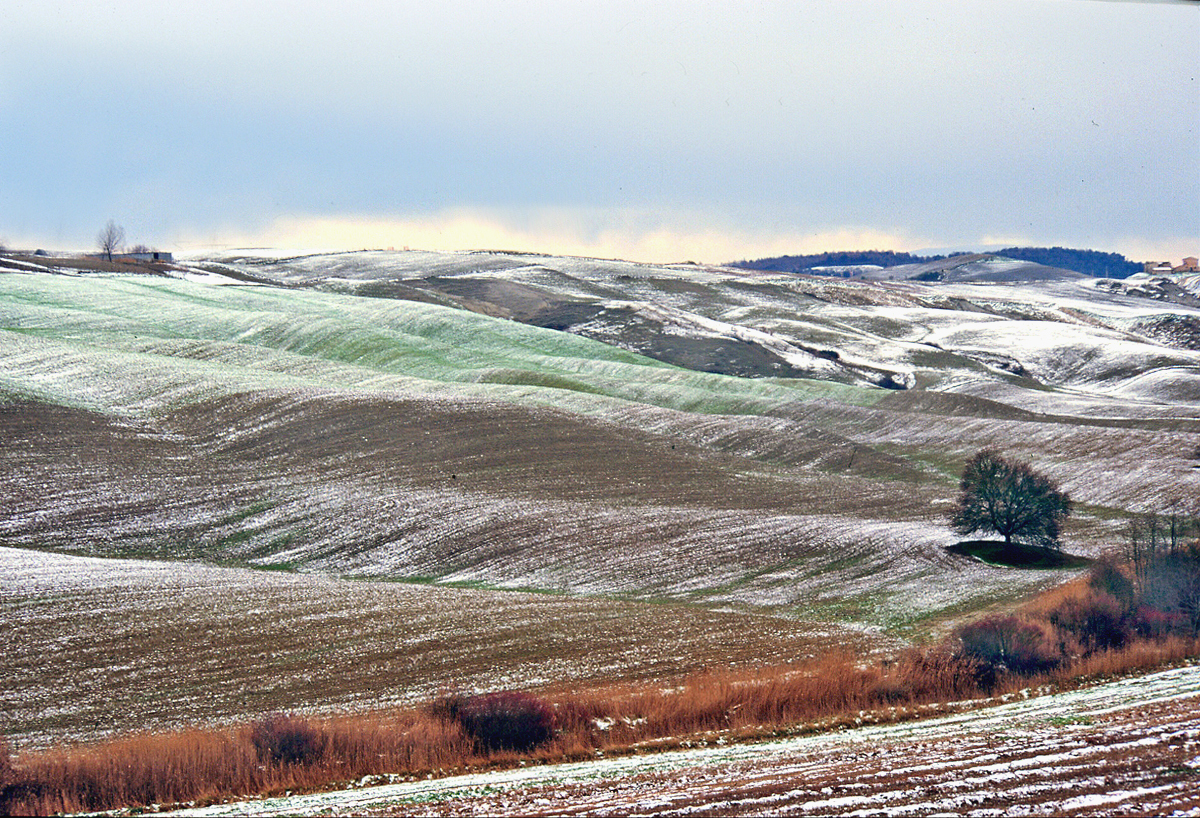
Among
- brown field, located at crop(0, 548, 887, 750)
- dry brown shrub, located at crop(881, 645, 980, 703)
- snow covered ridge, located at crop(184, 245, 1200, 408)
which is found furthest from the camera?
snow covered ridge, located at crop(184, 245, 1200, 408)

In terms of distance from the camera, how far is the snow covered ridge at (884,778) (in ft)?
43.2

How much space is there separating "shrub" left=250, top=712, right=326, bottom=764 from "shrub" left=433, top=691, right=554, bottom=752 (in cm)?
252

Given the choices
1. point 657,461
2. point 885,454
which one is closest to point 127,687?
point 657,461

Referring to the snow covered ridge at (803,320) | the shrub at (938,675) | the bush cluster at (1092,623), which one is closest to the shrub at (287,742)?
the shrub at (938,675)

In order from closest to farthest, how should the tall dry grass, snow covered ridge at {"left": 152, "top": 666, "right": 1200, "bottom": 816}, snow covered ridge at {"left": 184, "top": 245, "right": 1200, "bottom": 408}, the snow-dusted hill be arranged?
snow covered ridge at {"left": 152, "top": 666, "right": 1200, "bottom": 816} < the tall dry grass < the snow-dusted hill < snow covered ridge at {"left": 184, "top": 245, "right": 1200, "bottom": 408}

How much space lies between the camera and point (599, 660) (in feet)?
78.0

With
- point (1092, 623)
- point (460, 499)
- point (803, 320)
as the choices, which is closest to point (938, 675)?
point (1092, 623)

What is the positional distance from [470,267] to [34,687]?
453 ft

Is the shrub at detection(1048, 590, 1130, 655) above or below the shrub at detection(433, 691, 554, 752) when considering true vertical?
above

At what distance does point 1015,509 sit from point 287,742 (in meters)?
28.4

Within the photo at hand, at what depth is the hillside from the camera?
32188 mm

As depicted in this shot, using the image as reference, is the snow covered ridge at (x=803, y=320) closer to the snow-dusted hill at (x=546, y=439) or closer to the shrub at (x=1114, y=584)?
the snow-dusted hill at (x=546, y=439)

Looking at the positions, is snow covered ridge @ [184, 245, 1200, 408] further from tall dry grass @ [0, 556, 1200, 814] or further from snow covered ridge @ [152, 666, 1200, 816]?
snow covered ridge @ [152, 666, 1200, 816]

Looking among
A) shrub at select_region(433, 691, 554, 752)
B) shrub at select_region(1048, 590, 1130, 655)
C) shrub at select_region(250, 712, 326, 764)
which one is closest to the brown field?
shrub at select_region(433, 691, 554, 752)
